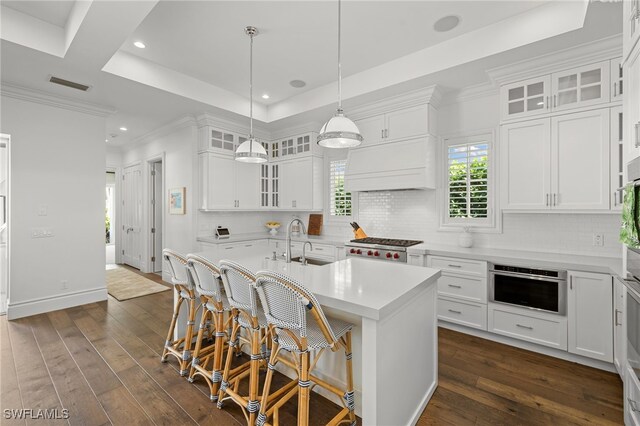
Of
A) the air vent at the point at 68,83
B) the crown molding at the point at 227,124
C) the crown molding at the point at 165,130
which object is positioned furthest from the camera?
the crown molding at the point at 165,130

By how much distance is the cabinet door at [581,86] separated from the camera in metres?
2.70

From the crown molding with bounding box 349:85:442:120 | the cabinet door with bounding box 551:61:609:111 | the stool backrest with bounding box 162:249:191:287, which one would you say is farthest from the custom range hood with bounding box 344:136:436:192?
the stool backrest with bounding box 162:249:191:287

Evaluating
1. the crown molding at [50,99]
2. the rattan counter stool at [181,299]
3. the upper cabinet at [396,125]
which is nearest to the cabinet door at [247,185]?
the crown molding at [50,99]

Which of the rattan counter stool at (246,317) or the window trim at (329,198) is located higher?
the window trim at (329,198)

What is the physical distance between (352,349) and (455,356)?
139 centimetres

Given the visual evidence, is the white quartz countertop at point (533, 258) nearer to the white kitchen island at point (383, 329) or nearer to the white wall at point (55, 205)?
the white kitchen island at point (383, 329)

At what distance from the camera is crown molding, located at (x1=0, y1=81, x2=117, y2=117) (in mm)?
3611

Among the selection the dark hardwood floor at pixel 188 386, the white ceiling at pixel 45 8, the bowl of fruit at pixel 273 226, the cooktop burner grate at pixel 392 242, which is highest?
the white ceiling at pixel 45 8

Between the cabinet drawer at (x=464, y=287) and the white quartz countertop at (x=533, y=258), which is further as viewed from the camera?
the cabinet drawer at (x=464, y=287)

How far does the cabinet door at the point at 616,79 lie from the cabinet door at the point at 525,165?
0.50 meters

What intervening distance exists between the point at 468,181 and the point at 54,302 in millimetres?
5722

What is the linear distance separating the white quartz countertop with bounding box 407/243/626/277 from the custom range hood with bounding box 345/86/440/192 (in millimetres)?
839

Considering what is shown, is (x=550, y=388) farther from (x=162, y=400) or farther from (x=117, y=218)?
(x=117, y=218)

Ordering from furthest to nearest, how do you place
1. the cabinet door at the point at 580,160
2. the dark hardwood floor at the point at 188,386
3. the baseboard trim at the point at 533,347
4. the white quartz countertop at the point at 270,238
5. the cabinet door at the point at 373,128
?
1. the white quartz countertop at the point at 270,238
2. the cabinet door at the point at 373,128
3. the cabinet door at the point at 580,160
4. the baseboard trim at the point at 533,347
5. the dark hardwood floor at the point at 188,386
